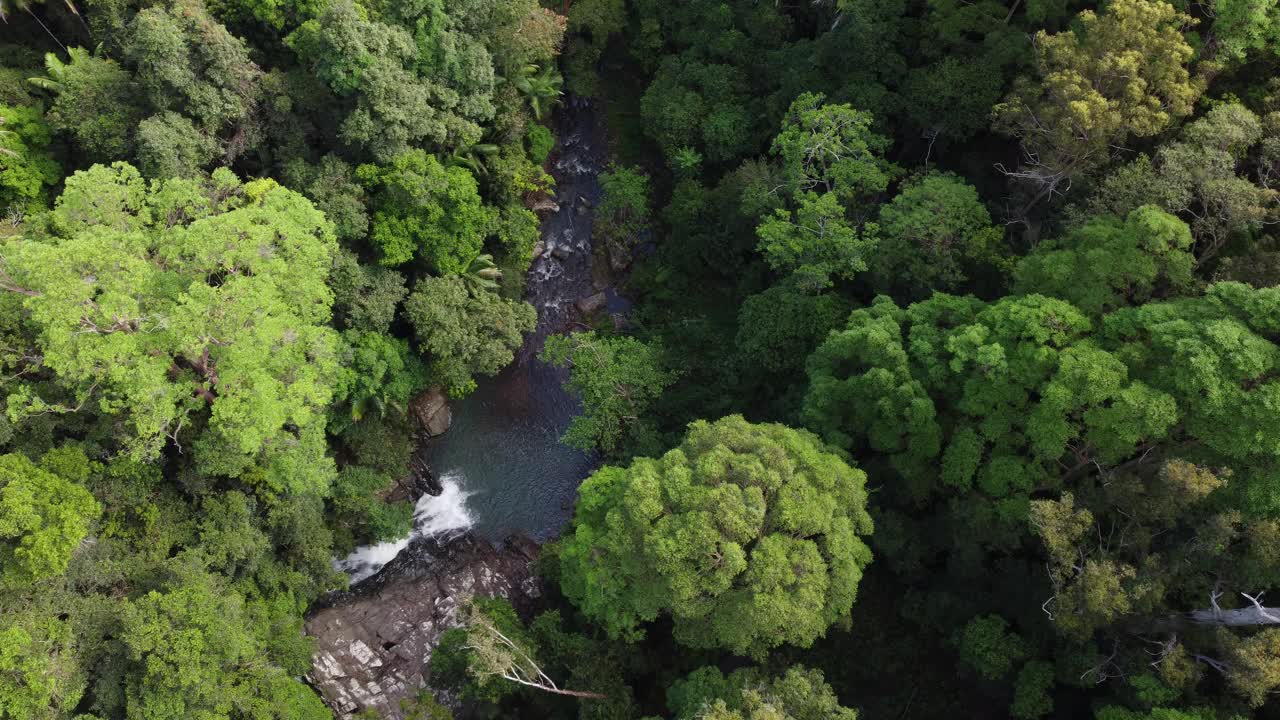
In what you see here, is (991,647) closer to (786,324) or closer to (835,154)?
(786,324)

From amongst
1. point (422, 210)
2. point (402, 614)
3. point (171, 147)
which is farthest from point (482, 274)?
point (402, 614)

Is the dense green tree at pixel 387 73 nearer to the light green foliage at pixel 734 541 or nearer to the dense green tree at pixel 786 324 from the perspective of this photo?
the dense green tree at pixel 786 324

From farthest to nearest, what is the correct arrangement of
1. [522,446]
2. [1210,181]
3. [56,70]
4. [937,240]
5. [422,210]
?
[522,446] < [422,210] < [56,70] < [937,240] < [1210,181]

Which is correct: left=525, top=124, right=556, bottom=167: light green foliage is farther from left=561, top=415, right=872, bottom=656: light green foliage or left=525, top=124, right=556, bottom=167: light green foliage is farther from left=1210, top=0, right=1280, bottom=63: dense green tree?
left=1210, top=0, right=1280, bottom=63: dense green tree

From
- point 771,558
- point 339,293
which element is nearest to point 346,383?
point 339,293

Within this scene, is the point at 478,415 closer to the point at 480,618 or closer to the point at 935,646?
the point at 480,618
